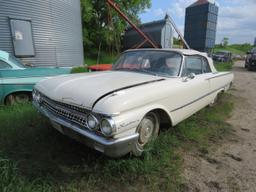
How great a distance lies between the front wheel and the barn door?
893 centimetres

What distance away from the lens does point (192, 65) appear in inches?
151

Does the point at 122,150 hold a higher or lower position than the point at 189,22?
lower

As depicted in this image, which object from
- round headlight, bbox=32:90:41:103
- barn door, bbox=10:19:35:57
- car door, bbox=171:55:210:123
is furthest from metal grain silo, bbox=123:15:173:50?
round headlight, bbox=32:90:41:103

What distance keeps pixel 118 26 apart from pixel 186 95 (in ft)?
62.0

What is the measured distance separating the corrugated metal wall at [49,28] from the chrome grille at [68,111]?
26.8ft

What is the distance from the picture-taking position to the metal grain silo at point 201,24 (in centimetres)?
1614

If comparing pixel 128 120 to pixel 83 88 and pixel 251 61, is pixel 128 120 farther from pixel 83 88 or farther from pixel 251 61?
pixel 251 61


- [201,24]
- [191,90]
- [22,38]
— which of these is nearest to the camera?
[191,90]

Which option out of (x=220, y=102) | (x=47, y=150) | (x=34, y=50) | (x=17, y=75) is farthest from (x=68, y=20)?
(x=47, y=150)

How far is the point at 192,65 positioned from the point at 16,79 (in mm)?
3841

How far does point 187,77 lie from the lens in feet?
11.0

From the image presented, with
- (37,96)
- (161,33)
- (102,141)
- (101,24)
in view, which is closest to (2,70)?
(37,96)

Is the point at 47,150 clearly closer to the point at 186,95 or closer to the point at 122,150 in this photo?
the point at 122,150

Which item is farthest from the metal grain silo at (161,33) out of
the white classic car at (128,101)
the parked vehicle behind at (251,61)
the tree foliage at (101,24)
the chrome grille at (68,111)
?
the chrome grille at (68,111)
